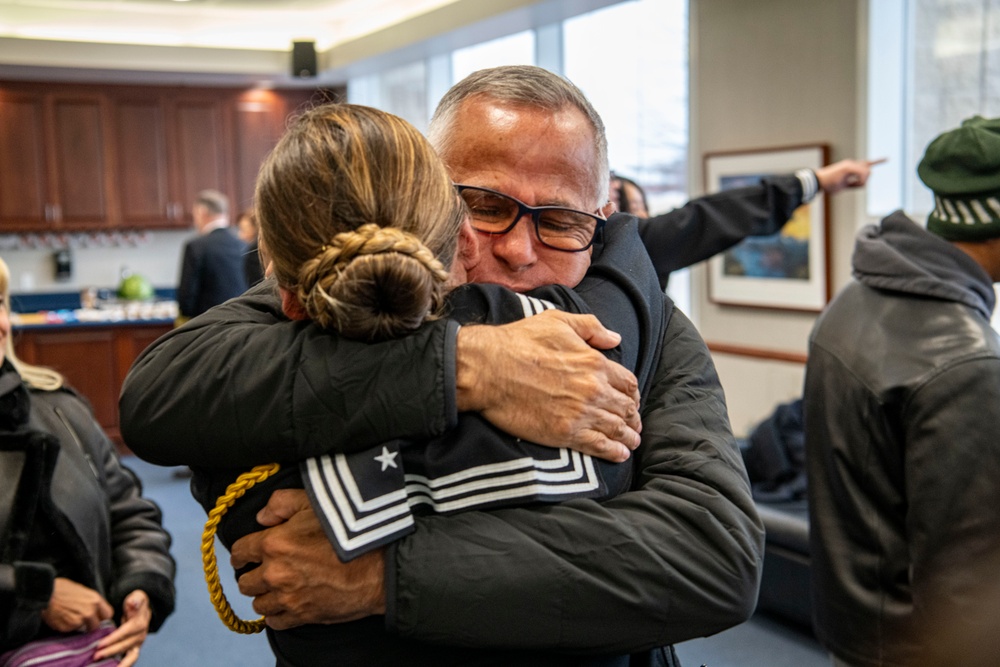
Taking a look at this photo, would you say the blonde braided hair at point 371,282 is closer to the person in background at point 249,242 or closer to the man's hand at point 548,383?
the man's hand at point 548,383

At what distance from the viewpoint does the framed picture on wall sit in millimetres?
4656

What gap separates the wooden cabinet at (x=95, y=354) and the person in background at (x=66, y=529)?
5.55 meters

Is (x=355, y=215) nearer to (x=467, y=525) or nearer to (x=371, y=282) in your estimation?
(x=371, y=282)

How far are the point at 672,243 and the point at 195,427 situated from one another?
1739 millimetres

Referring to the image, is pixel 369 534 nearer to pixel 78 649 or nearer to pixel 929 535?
pixel 929 535

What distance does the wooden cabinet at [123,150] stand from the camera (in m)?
8.42

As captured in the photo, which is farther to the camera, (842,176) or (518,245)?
(842,176)

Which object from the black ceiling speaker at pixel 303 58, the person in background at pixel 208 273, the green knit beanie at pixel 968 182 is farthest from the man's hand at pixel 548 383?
the black ceiling speaker at pixel 303 58

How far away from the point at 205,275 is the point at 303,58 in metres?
2.31

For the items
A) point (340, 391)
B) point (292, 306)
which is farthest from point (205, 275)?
point (340, 391)

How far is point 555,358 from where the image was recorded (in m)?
0.91

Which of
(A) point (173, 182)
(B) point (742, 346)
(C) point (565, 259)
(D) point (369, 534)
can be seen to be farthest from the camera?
(A) point (173, 182)

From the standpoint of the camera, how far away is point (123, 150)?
28.8 ft

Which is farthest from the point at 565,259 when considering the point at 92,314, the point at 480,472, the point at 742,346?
the point at 92,314
